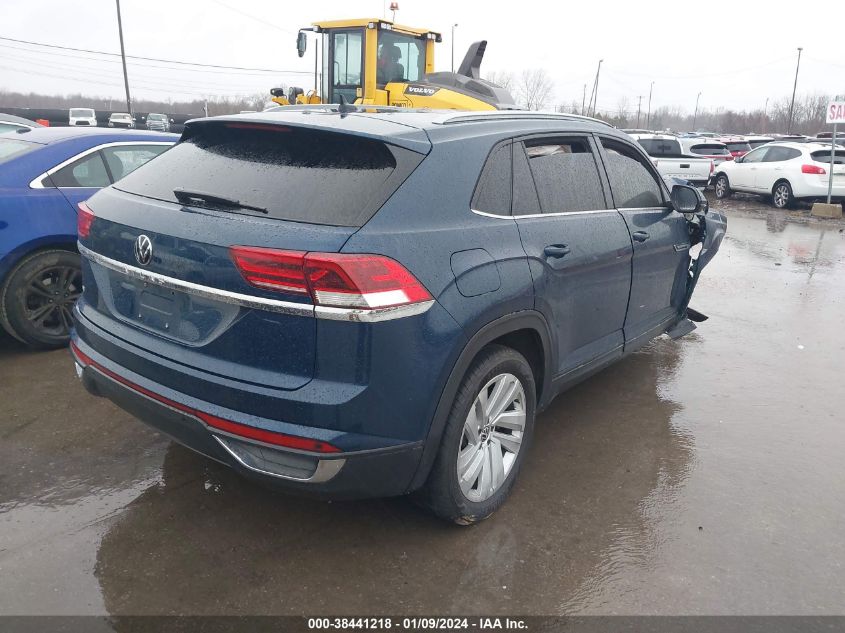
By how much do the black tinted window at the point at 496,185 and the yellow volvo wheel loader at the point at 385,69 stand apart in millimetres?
8450

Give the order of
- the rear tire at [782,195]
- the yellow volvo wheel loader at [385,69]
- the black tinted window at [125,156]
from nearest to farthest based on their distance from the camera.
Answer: the black tinted window at [125,156]
the yellow volvo wheel loader at [385,69]
the rear tire at [782,195]

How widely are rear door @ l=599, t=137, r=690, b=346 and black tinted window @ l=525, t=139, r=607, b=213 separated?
0.71 feet

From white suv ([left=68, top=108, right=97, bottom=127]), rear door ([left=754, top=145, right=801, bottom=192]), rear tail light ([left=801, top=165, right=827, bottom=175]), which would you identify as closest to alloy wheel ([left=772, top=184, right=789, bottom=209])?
rear door ([left=754, top=145, right=801, bottom=192])

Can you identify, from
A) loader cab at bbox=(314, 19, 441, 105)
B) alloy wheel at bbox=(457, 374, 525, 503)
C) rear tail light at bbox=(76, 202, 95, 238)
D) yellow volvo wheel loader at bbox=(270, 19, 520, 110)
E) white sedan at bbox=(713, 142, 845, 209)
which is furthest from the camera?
white sedan at bbox=(713, 142, 845, 209)

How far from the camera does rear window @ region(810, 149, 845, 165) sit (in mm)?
15797

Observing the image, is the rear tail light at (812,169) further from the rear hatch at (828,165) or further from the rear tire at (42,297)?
the rear tire at (42,297)

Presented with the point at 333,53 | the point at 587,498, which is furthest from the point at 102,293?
the point at 333,53

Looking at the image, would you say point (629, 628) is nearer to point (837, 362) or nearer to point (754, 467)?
point (754, 467)

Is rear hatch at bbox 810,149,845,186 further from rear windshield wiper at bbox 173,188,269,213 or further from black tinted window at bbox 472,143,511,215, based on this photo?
rear windshield wiper at bbox 173,188,269,213

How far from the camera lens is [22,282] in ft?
15.9

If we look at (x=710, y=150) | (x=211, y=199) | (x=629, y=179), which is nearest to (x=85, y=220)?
(x=211, y=199)

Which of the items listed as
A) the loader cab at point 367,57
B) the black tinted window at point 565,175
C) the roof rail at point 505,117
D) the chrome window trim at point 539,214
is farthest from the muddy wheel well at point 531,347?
the loader cab at point 367,57

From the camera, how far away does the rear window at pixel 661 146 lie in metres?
19.1

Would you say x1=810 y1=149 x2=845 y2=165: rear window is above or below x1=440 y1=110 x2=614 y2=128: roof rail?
below
